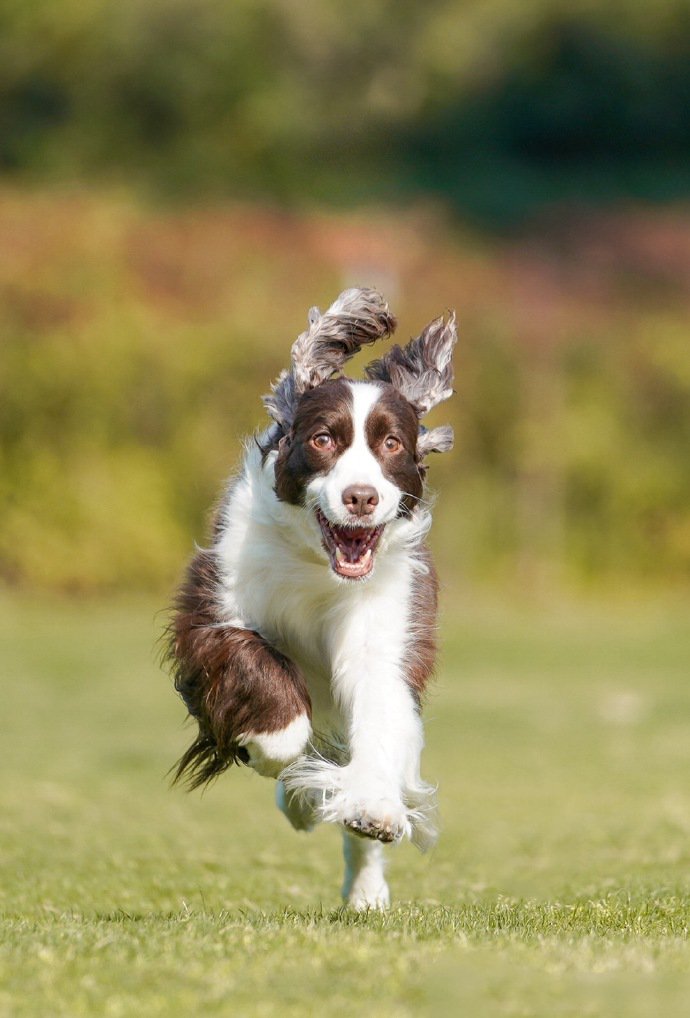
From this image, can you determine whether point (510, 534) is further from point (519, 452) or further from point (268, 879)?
point (268, 879)

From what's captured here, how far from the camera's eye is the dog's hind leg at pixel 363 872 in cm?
709

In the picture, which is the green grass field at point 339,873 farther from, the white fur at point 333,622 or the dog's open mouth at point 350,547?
the dog's open mouth at point 350,547

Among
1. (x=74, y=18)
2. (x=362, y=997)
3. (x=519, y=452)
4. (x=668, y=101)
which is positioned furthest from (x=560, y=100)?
(x=362, y=997)

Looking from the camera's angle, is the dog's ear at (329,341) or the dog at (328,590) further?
the dog's ear at (329,341)

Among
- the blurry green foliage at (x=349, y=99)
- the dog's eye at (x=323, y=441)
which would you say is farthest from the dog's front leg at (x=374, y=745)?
the blurry green foliage at (x=349, y=99)

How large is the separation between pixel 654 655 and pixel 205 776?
63.2 feet

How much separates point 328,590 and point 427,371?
3.06 ft

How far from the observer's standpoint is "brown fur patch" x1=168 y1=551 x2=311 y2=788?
644 centimetres

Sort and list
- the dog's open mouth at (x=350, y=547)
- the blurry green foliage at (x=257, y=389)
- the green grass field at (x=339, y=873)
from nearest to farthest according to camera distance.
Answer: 1. the green grass field at (x=339, y=873)
2. the dog's open mouth at (x=350, y=547)
3. the blurry green foliage at (x=257, y=389)

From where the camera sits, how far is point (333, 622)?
6633 mm

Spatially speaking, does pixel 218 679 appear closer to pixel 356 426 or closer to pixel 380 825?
pixel 380 825

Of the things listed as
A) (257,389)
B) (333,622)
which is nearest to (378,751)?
(333,622)

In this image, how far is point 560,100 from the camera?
174 ft

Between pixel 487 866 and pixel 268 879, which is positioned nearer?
pixel 268 879
